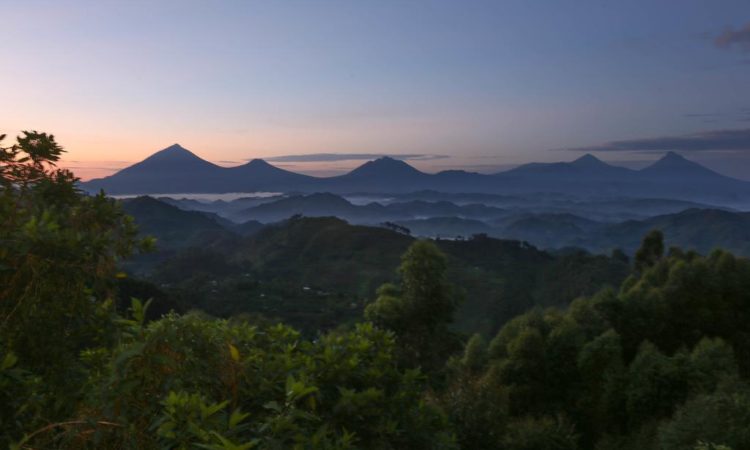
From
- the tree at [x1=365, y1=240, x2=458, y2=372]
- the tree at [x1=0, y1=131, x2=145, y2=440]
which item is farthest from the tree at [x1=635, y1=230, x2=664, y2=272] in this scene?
the tree at [x1=0, y1=131, x2=145, y2=440]

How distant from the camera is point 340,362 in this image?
4848 millimetres

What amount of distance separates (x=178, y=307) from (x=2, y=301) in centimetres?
6006

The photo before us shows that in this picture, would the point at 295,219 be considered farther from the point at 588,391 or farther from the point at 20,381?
the point at 20,381

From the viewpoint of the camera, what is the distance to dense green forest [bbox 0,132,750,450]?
324 cm

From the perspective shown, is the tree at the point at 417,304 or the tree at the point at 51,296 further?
the tree at the point at 417,304

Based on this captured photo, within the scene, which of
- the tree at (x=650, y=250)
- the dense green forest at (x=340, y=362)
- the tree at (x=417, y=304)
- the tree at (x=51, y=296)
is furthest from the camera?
the tree at (x=650, y=250)

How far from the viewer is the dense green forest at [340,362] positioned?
324 centimetres

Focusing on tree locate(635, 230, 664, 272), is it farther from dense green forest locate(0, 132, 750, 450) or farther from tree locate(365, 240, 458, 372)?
tree locate(365, 240, 458, 372)

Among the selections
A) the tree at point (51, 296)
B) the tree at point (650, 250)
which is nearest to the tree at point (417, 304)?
the tree at point (51, 296)

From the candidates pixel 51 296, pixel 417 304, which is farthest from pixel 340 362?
pixel 417 304

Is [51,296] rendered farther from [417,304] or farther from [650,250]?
[650,250]

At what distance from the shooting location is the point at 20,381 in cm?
334

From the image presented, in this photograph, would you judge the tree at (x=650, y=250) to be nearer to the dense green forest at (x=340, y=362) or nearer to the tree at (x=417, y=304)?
the dense green forest at (x=340, y=362)

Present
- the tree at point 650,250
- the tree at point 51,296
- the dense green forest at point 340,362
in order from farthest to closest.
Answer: the tree at point 650,250 → the tree at point 51,296 → the dense green forest at point 340,362
